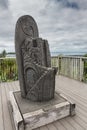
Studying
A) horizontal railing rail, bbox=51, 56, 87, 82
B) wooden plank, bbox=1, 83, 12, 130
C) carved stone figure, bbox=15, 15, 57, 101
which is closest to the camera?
wooden plank, bbox=1, 83, 12, 130

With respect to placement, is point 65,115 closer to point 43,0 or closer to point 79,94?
point 79,94

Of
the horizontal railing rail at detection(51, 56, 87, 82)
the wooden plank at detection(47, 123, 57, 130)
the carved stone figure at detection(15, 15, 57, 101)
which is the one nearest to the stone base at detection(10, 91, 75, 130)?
the wooden plank at detection(47, 123, 57, 130)

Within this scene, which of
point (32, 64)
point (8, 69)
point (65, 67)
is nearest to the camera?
point (32, 64)

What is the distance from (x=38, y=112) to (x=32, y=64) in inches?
32.1

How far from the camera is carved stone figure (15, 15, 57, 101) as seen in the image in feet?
7.67

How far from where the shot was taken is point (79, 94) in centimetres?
341

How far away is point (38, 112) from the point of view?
2045mm

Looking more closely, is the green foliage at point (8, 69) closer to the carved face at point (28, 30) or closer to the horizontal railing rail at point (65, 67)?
the horizontal railing rail at point (65, 67)

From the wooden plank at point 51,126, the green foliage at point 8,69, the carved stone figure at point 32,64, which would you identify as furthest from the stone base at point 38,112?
the green foliage at point 8,69

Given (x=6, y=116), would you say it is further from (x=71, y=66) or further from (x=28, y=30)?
(x=71, y=66)

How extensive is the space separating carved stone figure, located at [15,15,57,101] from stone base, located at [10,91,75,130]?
0.17 m

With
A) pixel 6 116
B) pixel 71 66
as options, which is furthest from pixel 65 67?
pixel 6 116

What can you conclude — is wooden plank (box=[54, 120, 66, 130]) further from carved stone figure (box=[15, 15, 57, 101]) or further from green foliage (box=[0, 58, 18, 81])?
green foliage (box=[0, 58, 18, 81])

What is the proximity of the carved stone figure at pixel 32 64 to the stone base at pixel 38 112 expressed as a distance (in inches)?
6.6
